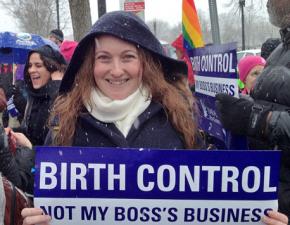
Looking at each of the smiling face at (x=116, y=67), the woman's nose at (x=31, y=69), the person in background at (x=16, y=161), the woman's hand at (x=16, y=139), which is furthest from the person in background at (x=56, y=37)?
the smiling face at (x=116, y=67)

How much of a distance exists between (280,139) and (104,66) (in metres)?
0.88

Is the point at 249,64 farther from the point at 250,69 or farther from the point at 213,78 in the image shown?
the point at 213,78

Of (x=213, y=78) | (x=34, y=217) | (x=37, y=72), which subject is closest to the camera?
(x=34, y=217)

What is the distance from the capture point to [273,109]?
2.33 metres

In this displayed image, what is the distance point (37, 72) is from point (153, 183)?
2947 mm

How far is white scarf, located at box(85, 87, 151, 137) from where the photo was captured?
2.08 meters

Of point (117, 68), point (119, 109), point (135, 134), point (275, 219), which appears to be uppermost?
point (117, 68)

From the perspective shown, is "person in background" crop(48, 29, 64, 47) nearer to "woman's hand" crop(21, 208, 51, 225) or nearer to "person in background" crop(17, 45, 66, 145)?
"person in background" crop(17, 45, 66, 145)

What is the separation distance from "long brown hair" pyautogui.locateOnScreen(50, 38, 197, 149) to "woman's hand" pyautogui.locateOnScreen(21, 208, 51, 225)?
43 centimetres

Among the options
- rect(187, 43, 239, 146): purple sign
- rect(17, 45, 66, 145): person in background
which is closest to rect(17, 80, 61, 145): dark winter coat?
rect(17, 45, 66, 145): person in background

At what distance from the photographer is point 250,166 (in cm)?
179

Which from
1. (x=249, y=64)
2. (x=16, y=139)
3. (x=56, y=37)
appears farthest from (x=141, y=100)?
(x=56, y=37)

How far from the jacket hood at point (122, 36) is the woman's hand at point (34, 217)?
0.73 m

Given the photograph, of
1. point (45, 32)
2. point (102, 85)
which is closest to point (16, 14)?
point (45, 32)
